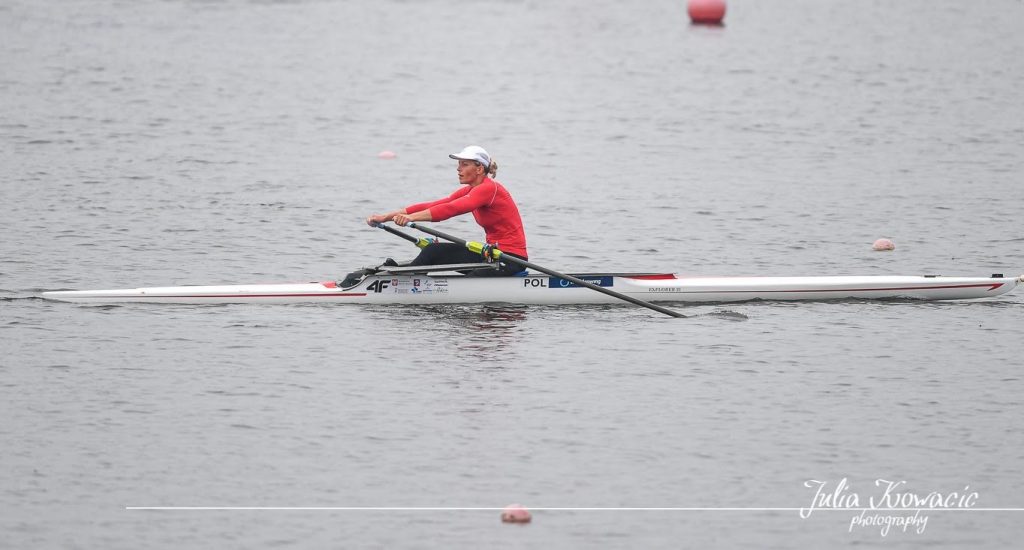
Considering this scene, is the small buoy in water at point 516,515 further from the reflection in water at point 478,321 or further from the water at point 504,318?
the reflection in water at point 478,321

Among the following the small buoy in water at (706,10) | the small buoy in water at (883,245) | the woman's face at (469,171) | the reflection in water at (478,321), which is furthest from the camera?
the small buoy in water at (706,10)

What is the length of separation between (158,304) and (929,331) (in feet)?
27.4

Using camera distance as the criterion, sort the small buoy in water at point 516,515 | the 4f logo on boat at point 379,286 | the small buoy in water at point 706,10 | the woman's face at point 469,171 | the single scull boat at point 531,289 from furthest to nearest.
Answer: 1. the small buoy in water at point 706,10
2. the 4f logo on boat at point 379,286
3. the single scull boat at point 531,289
4. the woman's face at point 469,171
5. the small buoy in water at point 516,515

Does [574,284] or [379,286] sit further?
[574,284]

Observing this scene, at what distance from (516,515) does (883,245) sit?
37.2ft

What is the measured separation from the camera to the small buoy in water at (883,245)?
814 inches

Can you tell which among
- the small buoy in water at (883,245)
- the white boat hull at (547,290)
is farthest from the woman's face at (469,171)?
the small buoy in water at (883,245)

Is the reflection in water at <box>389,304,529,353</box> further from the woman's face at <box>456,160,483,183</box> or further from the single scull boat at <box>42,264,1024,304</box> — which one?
the woman's face at <box>456,160,483,183</box>

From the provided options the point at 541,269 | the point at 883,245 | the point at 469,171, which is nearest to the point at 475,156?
the point at 469,171

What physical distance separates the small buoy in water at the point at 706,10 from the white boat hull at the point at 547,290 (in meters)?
34.6

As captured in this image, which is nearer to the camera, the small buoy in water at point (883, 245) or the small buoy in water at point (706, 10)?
the small buoy in water at point (883, 245)

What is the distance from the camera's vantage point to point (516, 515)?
35.4 feet

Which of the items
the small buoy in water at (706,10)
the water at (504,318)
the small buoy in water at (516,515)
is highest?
the small buoy in water at (706,10)

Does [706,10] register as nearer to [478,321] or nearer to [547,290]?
[547,290]
